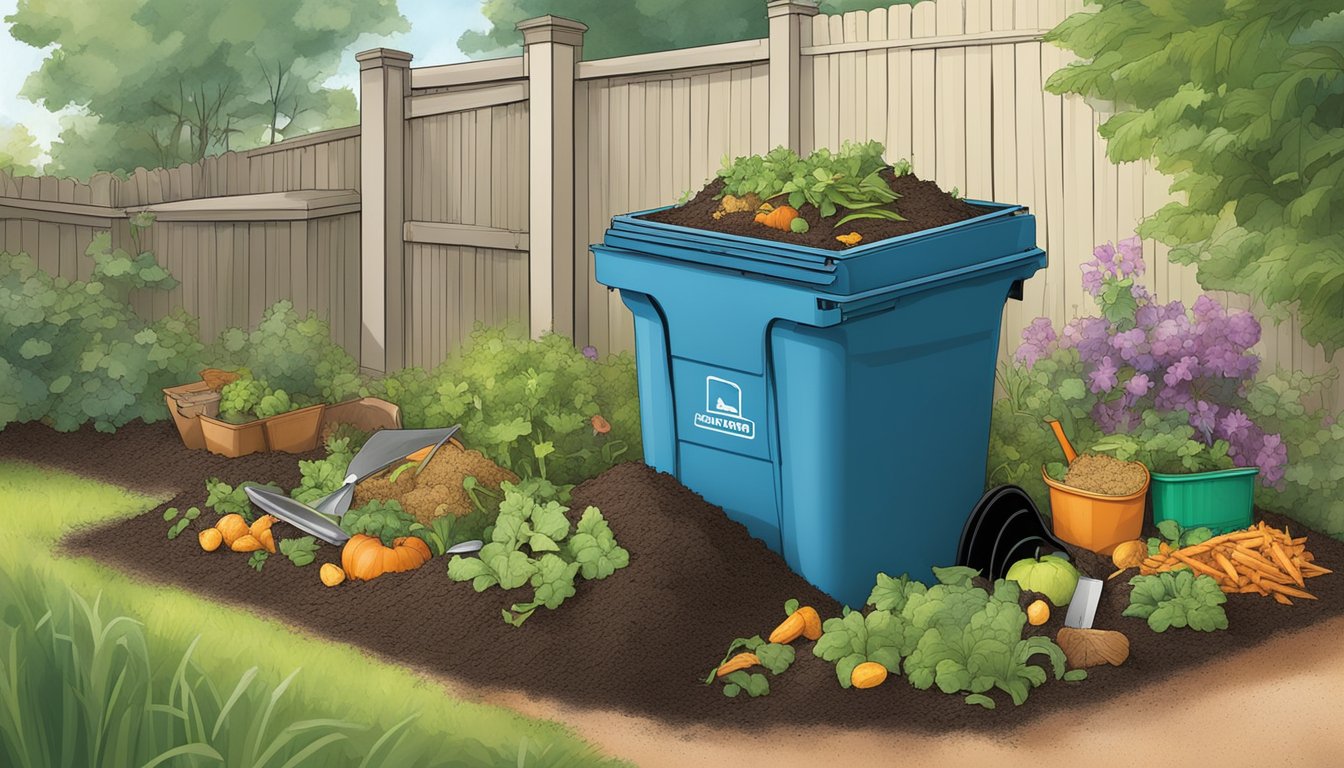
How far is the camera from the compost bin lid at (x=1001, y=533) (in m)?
5.47

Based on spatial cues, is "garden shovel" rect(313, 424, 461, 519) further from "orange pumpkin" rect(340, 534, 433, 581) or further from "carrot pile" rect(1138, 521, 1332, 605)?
"carrot pile" rect(1138, 521, 1332, 605)

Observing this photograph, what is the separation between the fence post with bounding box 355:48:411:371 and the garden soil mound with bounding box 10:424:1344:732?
117 inches

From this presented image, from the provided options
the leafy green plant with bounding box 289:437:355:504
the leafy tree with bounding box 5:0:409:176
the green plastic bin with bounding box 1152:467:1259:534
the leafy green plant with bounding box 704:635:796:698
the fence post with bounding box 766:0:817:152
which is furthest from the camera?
the leafy tree with bounding box 5:0:409:176

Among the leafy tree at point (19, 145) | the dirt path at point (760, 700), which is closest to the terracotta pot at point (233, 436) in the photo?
the dirt path at point (760, 700)

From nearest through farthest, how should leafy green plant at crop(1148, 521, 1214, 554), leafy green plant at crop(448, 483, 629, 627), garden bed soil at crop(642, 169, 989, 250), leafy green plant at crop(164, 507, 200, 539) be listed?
leafy green plant at crop(448, 483, 629, 627) → garden bed soil at crop(642, 169, 989, 250) → leafy green plant at crop(1148, 521, 1214, 554) → leafy green plant at crop(164, 507, 200, 539)

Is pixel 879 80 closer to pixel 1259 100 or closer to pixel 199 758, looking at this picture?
pixel 1259 100

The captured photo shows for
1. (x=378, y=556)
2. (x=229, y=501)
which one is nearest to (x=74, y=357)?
(x=229, y=501)

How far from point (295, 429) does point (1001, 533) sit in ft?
11.3

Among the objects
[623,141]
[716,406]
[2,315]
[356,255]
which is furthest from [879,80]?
[2,315]

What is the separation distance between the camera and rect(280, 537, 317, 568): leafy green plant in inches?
224

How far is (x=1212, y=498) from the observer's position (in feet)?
19.2

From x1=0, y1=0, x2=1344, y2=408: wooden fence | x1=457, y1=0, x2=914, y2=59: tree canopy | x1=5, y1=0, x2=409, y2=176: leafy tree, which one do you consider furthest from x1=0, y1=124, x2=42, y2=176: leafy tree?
x1=0, y1=0, x2=1344, y2=408: wooden fence

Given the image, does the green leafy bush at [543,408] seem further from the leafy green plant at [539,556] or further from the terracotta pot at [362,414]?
the leafy green plant at [539,556]

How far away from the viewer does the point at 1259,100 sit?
580cm
